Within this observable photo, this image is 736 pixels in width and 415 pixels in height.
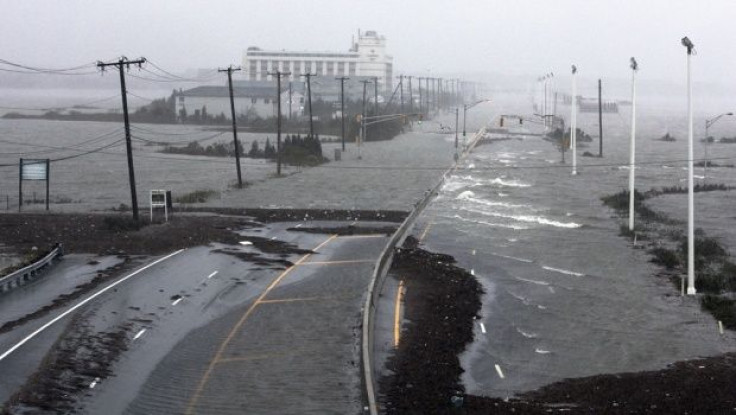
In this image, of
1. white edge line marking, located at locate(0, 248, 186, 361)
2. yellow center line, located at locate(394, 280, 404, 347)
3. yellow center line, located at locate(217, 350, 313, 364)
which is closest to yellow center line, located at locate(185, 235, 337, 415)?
yellow center line, located at locate(217, 350, 313, 364)

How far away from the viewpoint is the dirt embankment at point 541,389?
15.6 m

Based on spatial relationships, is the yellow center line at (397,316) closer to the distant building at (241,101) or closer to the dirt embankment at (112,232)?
the dirt embankment at (112,232)

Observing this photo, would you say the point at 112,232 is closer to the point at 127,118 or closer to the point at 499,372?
the point at 127,118

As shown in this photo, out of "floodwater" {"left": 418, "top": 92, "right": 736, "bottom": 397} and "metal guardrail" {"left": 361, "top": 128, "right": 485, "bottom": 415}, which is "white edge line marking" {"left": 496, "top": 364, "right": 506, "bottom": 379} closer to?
"floodwater" {"left": 418, "top": 92, "right": 736, "bottom": 397}

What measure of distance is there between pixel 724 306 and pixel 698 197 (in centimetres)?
3134

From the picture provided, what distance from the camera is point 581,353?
2005 cm

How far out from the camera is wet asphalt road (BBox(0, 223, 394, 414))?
16.3m

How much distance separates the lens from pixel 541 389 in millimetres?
17203

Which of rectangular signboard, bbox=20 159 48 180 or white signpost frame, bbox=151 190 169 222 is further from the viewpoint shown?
rectangular signboard, bbox=20 159 48 180

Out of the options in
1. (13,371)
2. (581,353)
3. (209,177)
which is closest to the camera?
(13,371)

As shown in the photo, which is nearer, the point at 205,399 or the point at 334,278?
the point at 205,399

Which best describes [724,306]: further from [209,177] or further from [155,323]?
[209,177]

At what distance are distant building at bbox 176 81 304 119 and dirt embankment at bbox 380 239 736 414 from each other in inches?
5193

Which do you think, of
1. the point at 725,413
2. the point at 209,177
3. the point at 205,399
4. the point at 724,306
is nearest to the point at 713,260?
the point at 724,306
